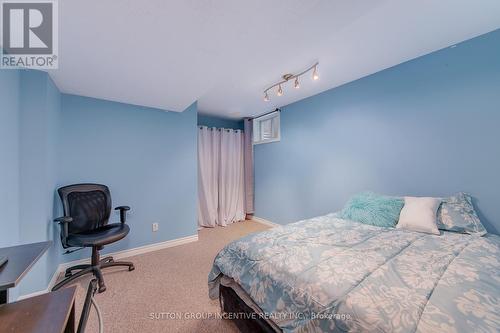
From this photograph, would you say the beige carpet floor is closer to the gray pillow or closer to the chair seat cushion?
the chair seat cushion

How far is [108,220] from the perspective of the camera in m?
2.39

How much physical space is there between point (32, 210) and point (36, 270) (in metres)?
0.55

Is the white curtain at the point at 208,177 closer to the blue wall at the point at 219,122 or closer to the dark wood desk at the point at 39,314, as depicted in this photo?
the blue wall at the point at 219,122

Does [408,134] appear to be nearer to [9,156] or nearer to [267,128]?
[267,128]

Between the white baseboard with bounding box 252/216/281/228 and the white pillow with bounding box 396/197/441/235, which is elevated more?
the white pillow with bounding box 396/197/441/235

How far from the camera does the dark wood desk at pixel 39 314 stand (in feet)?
1.99

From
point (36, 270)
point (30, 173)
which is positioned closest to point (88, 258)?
point (36, 270)

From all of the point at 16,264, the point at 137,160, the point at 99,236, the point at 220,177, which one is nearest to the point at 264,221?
the point at 220,177

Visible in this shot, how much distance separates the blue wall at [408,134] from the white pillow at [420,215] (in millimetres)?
301

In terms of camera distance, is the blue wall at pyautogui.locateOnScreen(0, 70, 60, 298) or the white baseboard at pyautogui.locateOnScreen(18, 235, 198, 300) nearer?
the blue wall at pyautogui.locateOnScreen(0, 70, 60, 298)

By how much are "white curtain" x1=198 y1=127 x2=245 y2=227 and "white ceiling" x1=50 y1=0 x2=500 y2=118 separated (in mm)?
1499

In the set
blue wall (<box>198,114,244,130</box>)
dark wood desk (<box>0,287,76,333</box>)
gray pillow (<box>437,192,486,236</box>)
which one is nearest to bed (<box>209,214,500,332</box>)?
gray pillow (<box>437,192,486,236</box>)

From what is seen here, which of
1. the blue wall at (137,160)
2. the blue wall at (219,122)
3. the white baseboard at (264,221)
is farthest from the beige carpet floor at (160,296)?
the blue wall at (219,122)

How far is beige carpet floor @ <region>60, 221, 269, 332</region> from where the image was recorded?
1.47 meters
